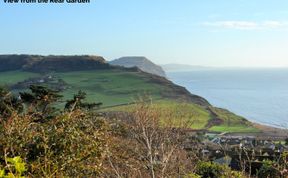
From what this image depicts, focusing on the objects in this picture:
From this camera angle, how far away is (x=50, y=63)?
145000mm

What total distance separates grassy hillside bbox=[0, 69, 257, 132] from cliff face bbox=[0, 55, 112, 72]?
22.5 ft

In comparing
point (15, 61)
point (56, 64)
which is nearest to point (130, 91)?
point (56, 64)

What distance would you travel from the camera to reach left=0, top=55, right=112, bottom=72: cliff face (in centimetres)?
13775

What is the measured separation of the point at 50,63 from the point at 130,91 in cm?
5515

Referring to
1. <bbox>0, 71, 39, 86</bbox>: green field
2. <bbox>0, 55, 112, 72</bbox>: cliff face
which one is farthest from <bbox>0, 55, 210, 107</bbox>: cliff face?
<bbox>0, 71, 39, 86</bbox>: green field

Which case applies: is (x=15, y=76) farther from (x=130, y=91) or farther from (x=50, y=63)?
(x=130, y=91)

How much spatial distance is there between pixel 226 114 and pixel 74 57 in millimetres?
76089

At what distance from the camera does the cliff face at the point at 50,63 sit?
452ft

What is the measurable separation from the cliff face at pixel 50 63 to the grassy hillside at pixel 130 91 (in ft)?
22.5

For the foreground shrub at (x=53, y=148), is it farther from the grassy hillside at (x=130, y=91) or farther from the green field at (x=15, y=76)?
the green field at (x=15, y=76)

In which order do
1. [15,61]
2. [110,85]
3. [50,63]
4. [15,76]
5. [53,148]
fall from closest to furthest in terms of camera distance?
1. [53,148]
2. [110,85]
3. [15,76]
4. [15,61]
5. [50,63]

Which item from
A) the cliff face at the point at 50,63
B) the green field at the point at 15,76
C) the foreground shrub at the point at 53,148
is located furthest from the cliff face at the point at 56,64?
the foreground shrub at the point at 53,148

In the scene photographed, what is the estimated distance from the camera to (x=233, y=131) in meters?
74.2

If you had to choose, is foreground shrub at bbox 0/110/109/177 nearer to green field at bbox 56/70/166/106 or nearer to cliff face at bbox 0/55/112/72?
green field at bbox 56/70/166/106
